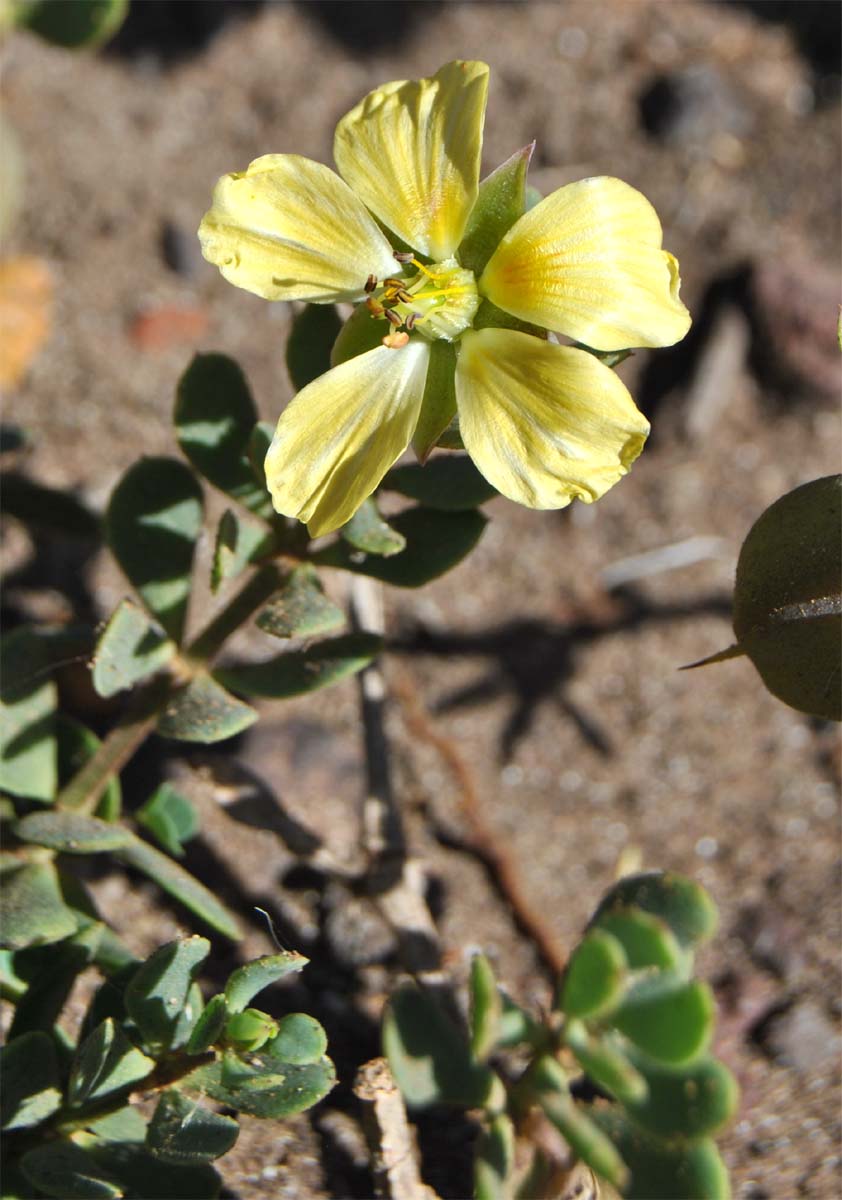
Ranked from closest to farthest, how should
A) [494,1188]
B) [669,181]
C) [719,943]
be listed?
[494,1188] < [719,943] < [669,181]

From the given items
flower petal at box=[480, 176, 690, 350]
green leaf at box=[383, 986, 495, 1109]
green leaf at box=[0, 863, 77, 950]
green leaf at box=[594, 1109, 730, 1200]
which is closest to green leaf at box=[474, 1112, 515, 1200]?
green leaf at box=[383, 986, 495, 1109]

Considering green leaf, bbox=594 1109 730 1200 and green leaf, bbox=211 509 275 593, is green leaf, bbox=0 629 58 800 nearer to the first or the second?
green leaf, bbox=211 509 275 593

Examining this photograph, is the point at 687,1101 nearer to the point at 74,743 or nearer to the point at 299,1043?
the point at 299,1043

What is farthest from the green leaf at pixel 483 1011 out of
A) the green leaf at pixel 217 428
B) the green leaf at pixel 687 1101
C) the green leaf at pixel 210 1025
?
the green leaf at pixel 217 428

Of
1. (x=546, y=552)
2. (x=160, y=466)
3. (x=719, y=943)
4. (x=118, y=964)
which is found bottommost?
(x=719, y=943)

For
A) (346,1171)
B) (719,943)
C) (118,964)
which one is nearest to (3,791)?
(118,964)

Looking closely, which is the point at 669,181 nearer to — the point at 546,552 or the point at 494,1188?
the point at 546,552
